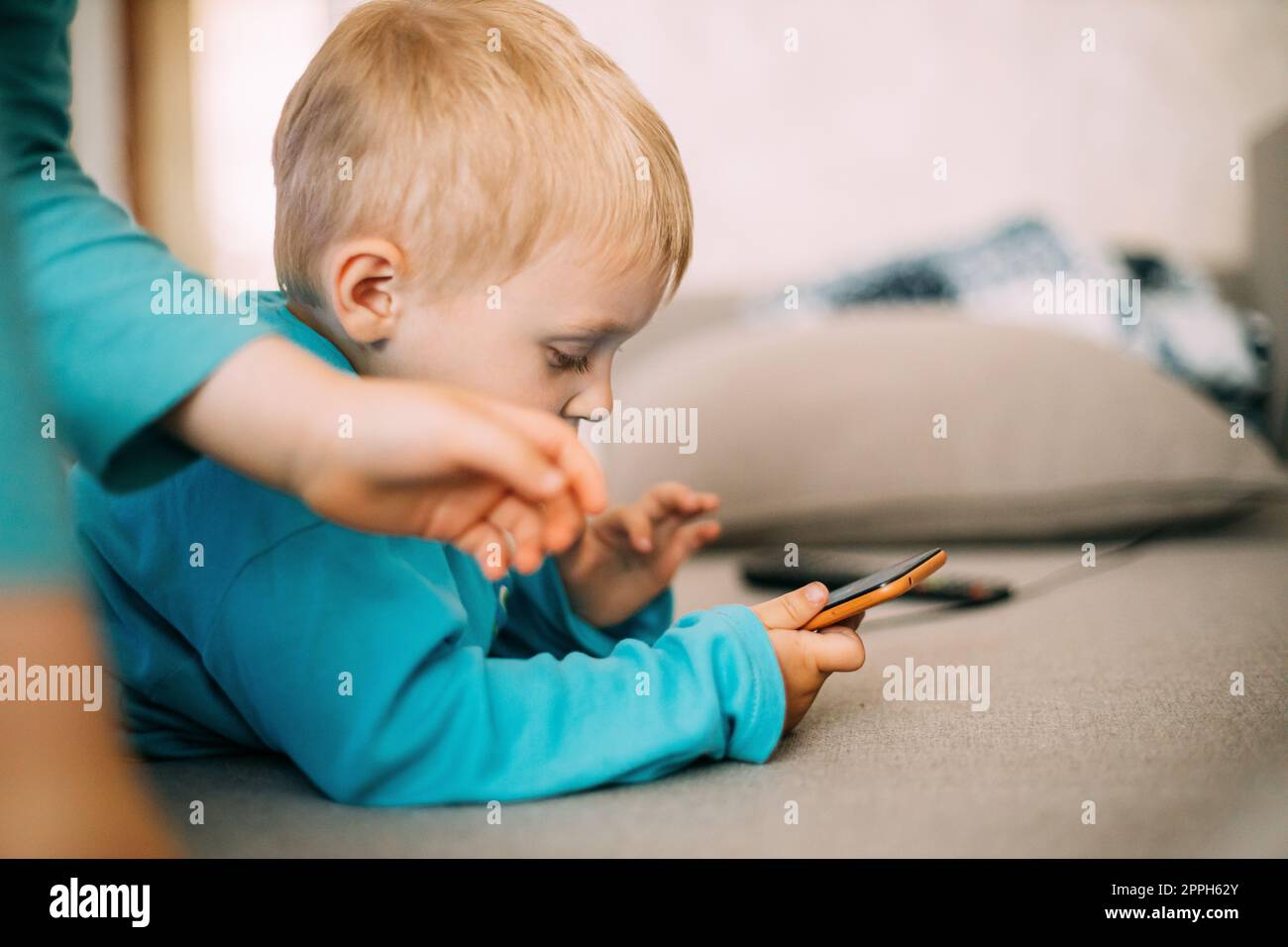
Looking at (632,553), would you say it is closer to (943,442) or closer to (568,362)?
(568,362)

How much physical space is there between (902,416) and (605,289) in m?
0.77

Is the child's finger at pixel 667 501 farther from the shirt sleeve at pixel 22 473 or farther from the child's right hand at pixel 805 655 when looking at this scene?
the shirt sleeve at pixel 22 473

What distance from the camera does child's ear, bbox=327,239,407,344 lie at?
0.59 metres

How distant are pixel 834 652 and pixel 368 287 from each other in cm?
34

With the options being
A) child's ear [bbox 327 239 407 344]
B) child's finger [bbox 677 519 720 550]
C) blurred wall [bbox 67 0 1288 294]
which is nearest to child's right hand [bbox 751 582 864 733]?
child's finger [bbox 677 519 720 550]

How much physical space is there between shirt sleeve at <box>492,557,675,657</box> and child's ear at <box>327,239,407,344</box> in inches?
10.1

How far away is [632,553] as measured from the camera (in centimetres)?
81

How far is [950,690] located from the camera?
2.31 feet

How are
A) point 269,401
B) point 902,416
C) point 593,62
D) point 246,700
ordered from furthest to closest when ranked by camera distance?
point 902,416 → point 593,62 → point 246,700 → point 269,401

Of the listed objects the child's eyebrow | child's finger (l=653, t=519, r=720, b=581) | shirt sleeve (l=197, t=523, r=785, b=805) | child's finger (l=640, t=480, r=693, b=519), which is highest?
the child's eyebrow

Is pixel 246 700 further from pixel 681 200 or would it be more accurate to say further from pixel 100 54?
pixel 100 54

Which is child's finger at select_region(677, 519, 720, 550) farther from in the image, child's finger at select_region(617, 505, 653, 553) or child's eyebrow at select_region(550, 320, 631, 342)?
child's eyebrow at select_region(550, 320, 631, 342)

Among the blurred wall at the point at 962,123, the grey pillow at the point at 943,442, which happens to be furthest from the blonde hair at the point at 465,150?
the blurred wall at the point at 962,123
